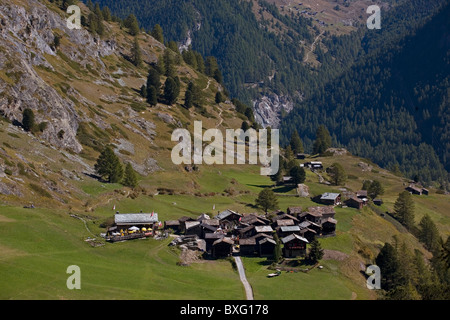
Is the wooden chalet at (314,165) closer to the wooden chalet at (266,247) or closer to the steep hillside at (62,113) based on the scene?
the steep hillside at (62,113)

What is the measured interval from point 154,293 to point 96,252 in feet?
58.5

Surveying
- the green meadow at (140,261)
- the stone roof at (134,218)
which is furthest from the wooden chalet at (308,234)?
the stone roof at (134,218)

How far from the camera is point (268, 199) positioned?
116m

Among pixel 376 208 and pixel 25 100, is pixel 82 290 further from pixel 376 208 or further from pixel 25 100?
pixel 376 208

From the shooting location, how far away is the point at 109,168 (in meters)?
113

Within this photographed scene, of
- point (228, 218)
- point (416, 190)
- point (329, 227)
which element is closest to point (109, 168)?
point (228, 218)

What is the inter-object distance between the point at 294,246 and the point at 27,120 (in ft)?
240

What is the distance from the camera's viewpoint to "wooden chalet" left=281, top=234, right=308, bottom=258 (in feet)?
270

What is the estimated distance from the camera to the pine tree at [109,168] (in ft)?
369

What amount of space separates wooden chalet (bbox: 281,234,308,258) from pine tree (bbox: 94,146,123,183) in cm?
4833

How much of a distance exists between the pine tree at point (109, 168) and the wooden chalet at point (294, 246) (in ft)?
159

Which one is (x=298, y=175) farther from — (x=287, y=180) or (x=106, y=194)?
(x=106, y=194)

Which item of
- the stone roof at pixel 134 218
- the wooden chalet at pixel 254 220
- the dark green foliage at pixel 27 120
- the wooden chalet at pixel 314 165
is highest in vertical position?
the dark green foliage at pixel 27 120

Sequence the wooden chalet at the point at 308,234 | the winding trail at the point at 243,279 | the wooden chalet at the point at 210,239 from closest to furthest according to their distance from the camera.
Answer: the winding trail at the point at 243,279
the wooden chalet at the point at 210,239
the wooden chalet at the point at 308,234
